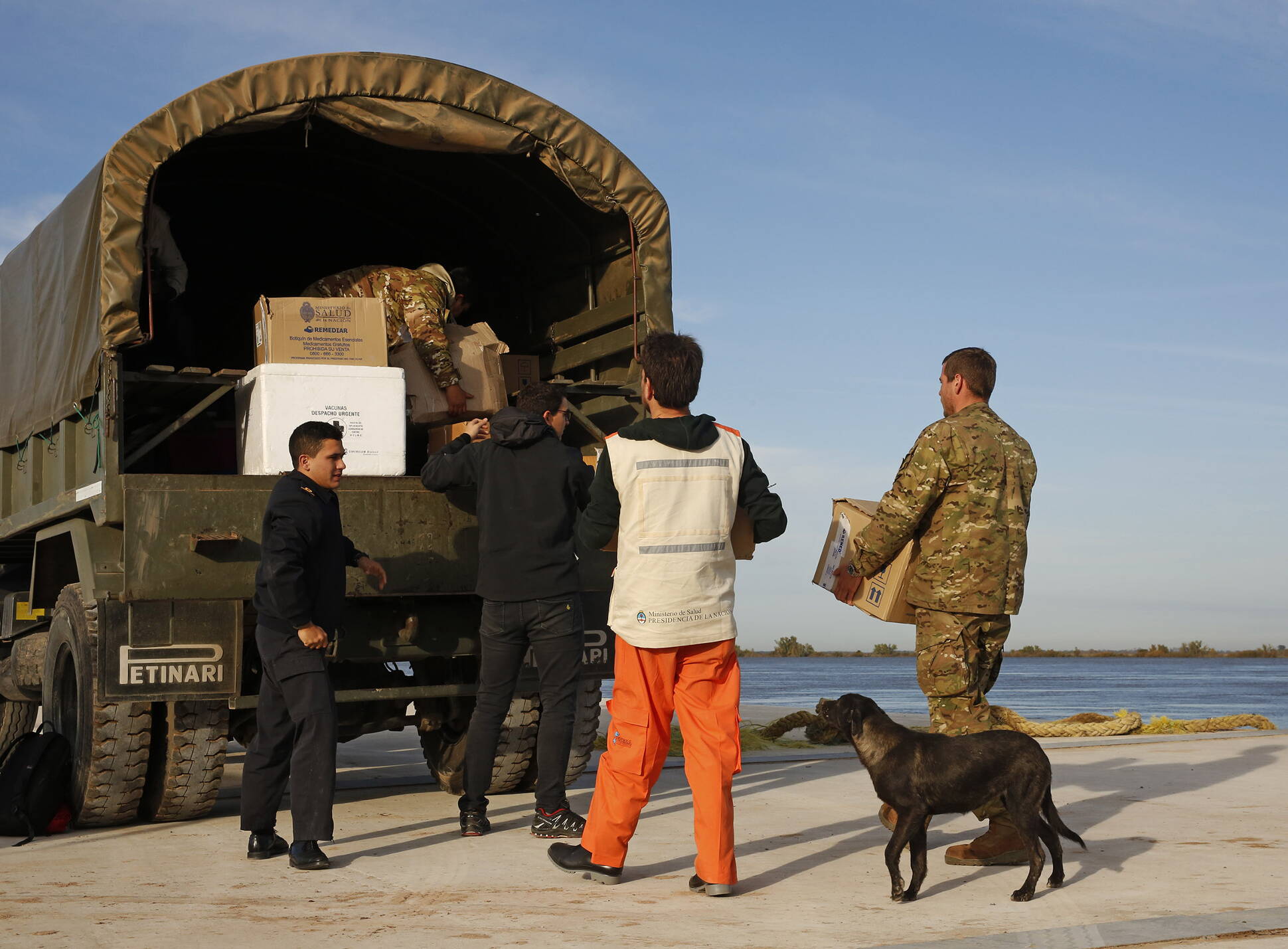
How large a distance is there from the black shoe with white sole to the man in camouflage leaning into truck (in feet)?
4.66

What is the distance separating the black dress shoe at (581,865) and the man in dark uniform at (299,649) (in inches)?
33.8

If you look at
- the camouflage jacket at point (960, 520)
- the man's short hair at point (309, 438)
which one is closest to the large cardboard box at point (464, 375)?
the man's short hair at point (309, 438)

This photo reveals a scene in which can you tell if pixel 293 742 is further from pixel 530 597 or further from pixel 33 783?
pixel 33 783

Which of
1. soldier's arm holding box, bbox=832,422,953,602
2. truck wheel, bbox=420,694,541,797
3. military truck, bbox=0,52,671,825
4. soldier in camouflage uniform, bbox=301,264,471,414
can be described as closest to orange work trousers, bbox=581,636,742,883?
soldier's arm holding box, bbox=832,422,953,602

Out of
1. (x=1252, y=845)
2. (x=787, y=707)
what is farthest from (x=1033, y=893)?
(x=787, y=707)

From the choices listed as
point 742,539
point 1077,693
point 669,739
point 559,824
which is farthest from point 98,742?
point 1077,693

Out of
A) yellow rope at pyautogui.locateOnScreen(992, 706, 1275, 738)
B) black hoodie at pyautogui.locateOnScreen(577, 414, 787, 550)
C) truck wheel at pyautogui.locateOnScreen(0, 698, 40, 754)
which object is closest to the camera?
black hoodie at pyautogui.locateOnScreen(577, 414, 787, 550)

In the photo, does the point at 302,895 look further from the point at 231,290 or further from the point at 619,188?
the point at 231,290

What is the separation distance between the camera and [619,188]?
670 cm

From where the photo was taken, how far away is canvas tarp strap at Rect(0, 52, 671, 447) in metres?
5.72

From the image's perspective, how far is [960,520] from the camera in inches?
189

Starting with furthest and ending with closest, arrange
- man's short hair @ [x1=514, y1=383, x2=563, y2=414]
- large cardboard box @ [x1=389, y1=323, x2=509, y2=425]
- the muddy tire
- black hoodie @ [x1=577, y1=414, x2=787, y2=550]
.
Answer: the muddy tire, large cardboard box @ [x1=389, y1=323, x2=509, y2=425], man's short hair @ [x1=514, y1=383, x2=563, y2=414], black hoodie @ [x1=577, y1=414, x2=787, y2=550]

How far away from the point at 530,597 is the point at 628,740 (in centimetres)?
121

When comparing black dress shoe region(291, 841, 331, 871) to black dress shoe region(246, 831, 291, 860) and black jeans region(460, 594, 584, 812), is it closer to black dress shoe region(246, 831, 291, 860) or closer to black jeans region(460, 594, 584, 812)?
black dress shoe region(246, 831, 291, 860)
